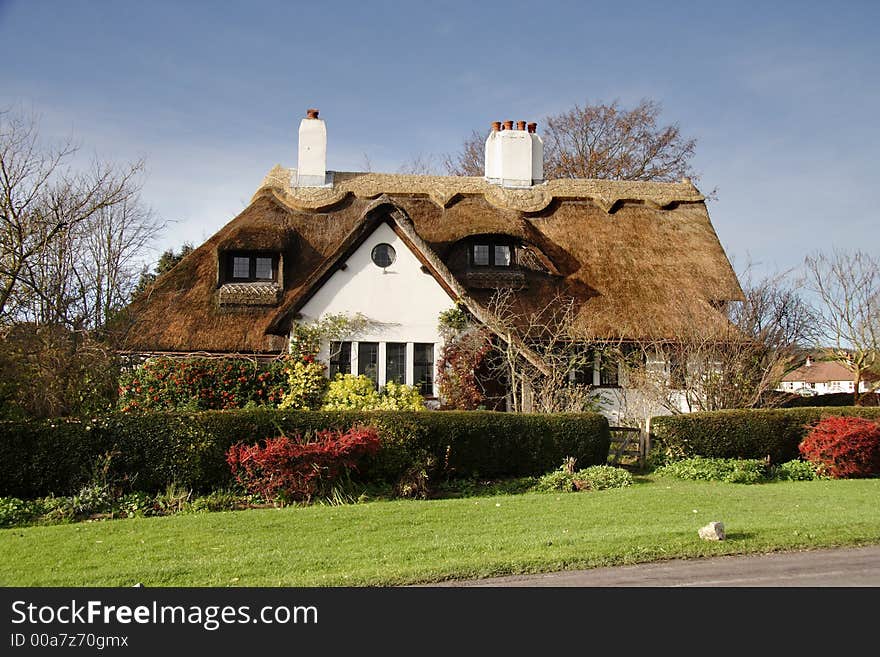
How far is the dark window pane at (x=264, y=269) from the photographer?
21297 millimetres

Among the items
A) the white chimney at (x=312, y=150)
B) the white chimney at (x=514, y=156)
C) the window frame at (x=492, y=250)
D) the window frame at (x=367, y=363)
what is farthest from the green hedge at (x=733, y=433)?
the white chimney at (x=312, y=150)

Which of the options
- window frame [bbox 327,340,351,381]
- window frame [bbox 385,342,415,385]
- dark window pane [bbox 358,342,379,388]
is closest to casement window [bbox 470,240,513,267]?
window frame [bbox 385,342,415,385]

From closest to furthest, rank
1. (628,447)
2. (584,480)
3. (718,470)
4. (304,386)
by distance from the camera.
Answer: (584,480) → (718,470) → (628,447) → (304,386)

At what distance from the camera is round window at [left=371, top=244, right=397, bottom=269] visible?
19620 millimetres

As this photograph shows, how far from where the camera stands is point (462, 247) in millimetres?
22594

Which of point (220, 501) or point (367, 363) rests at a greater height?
point (367, 363)

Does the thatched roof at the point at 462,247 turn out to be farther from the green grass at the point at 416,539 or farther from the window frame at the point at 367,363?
the green grass at the point at 416,539

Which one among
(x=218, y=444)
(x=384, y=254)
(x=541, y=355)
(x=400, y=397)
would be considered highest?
(x=384, y=254)

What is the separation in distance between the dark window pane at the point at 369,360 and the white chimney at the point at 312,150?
787 centimetres

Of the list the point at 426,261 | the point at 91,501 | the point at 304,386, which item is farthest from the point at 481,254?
the point at 91,501

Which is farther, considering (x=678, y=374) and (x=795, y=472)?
(x=678, y=374)

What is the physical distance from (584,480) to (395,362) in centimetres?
629

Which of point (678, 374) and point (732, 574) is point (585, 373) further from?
point (732, 574)
